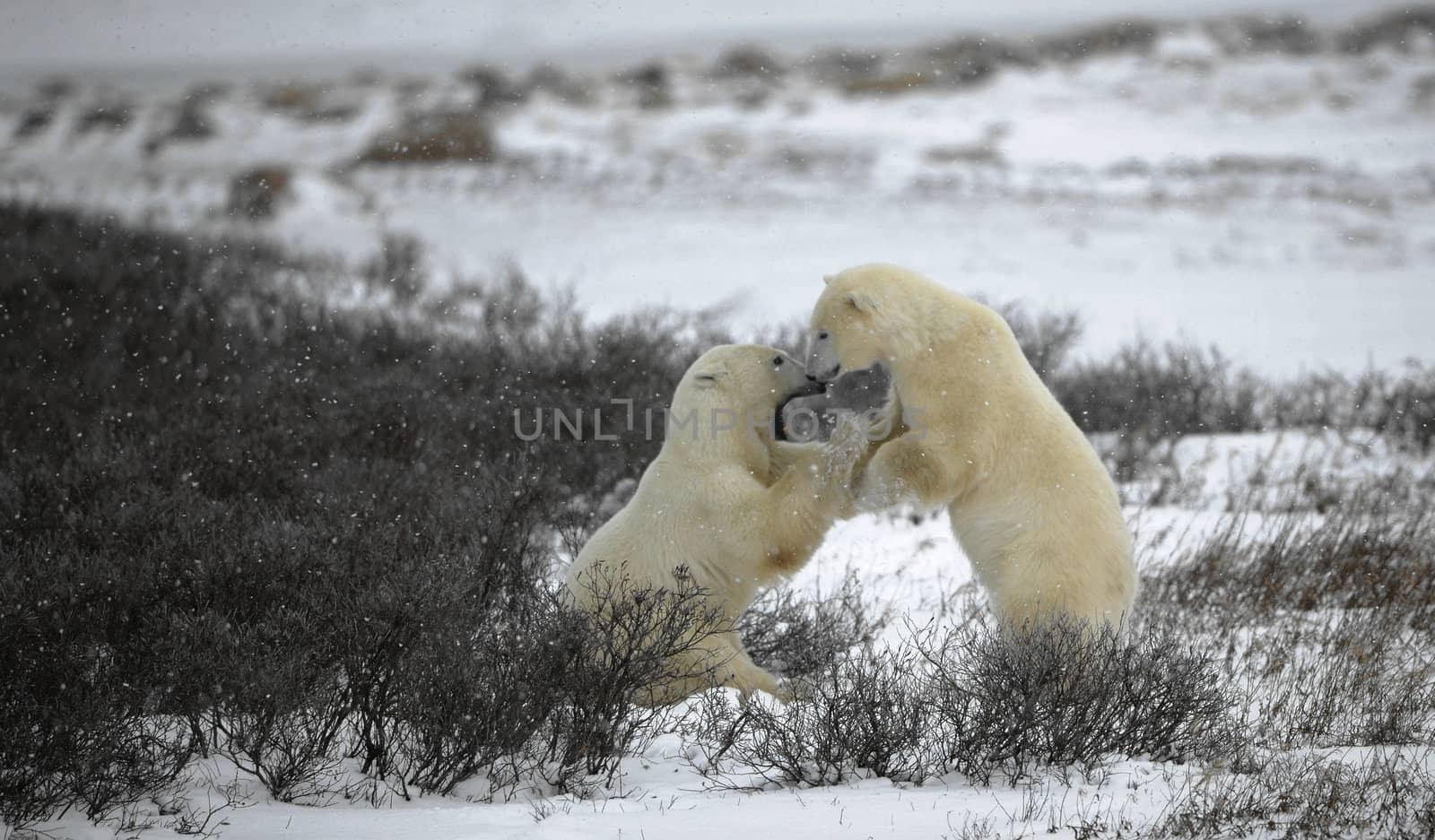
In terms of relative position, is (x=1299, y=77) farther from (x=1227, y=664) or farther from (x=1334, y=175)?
(x=1227, y=664)

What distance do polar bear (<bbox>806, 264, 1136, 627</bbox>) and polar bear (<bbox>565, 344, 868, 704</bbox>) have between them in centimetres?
16

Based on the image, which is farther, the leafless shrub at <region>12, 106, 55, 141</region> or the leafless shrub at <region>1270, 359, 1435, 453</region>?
the leafless shrub at <region>12, 106, 55, 141</region>

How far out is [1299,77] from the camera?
2356cm

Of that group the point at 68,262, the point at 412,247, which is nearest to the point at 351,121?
the point at 412,247

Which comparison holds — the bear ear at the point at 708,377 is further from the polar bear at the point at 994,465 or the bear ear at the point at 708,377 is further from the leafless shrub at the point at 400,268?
the leafless shrub at the point at 400,268

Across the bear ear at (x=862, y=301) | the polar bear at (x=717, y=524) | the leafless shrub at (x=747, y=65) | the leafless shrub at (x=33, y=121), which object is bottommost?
the polar bear at (x=717, y=524)

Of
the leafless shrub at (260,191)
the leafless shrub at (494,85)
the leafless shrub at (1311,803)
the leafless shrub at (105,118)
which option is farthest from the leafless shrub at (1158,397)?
the leafless shrub at (105,118)

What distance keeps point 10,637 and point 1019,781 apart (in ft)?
9.29

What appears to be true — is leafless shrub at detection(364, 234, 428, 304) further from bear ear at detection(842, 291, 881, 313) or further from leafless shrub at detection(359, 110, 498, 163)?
bear ear at detection(842, 291, 881, 313)

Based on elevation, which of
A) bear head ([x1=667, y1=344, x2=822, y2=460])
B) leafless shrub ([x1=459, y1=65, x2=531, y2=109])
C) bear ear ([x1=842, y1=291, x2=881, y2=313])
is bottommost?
bear head ([x1=667, y1=344, x2=822, y2=460])

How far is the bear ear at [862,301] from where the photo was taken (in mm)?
3566

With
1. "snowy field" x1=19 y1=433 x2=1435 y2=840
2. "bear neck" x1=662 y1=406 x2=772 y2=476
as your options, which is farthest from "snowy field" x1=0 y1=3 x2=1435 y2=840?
"bear neck" x1=662 y1=406 x2=772 y2=476

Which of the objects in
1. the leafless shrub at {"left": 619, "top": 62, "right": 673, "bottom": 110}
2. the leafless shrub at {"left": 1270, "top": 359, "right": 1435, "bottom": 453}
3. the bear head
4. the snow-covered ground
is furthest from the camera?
the leafless shrub at {"left": 619, "top": 62, "right": 673, "bottom": 110}

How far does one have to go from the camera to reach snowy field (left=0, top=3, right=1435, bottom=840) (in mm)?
2957
